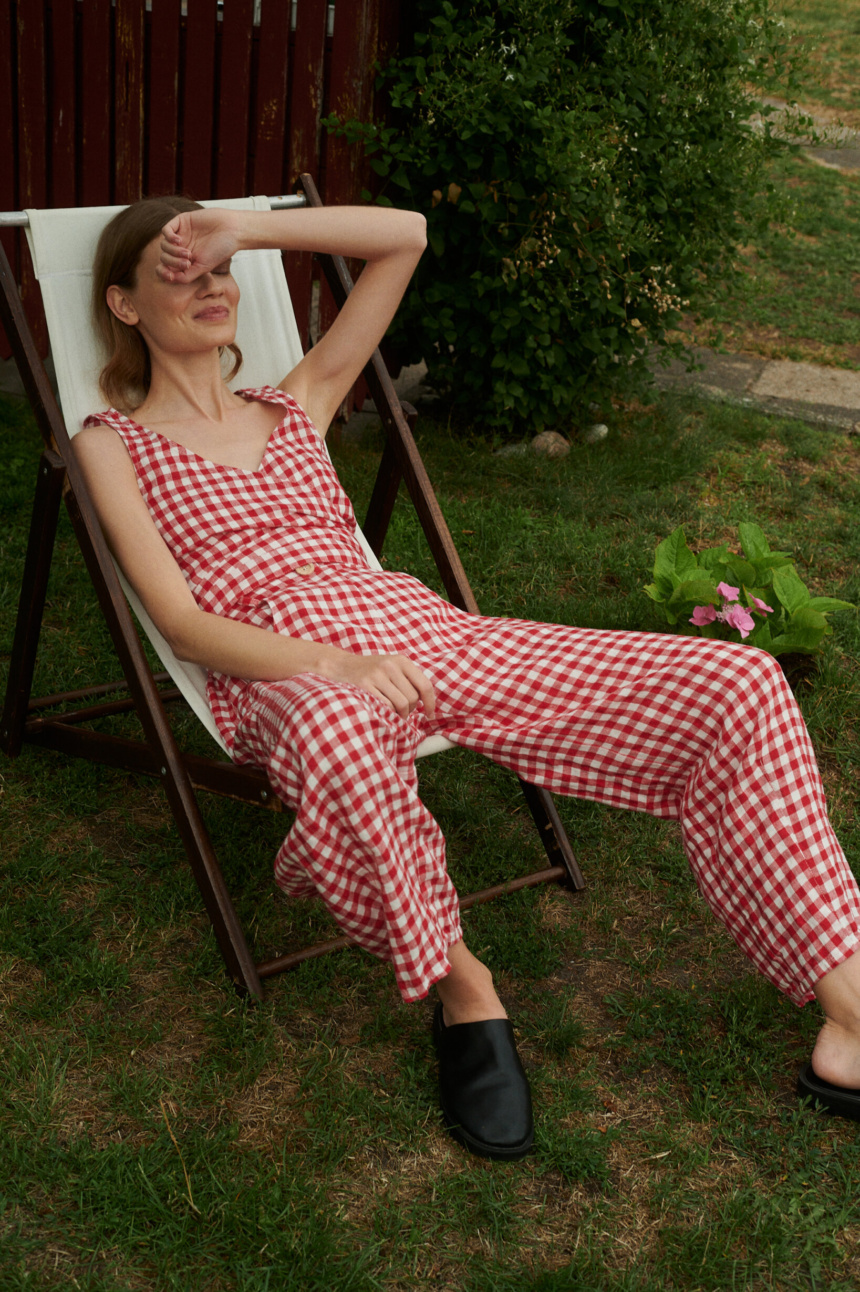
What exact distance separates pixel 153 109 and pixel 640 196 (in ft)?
6.30

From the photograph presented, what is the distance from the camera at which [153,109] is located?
4.62 m

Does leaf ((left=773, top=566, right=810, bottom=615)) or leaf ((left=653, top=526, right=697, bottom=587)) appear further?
leaf ((left=653, top=526, right=697, bottom=587))

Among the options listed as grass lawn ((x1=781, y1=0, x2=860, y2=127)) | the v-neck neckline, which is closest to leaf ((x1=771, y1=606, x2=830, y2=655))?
the v-neck neckline

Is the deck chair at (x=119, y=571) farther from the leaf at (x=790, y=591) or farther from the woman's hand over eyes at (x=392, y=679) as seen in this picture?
the leaf at (x=790, y=591)

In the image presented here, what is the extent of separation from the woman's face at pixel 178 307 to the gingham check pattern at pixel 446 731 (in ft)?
0.68

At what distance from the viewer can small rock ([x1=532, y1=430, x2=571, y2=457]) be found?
15.6ft

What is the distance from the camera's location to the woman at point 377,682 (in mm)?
1957

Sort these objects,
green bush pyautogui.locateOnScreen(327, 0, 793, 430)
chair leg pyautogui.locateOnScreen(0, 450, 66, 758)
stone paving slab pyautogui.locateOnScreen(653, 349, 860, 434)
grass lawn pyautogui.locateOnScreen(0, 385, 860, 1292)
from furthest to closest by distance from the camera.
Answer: stone paving slab pyautogui.locateOnScreen(653, 349, 860, 434)
green bush pyautogui.locateOnScreen(327, 0, 793, 430)
chair leg pyautogui.locateOnScreen(0, 450, 66, 758)
grass lawn pyautogui.locateOnScreen(0, 385, 860, 1292)

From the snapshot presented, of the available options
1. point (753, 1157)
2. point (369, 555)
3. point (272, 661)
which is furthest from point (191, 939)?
point (753, 1157)

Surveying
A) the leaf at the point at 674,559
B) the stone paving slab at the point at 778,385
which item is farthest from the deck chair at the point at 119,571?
the stone paving slab at the point at 778,385

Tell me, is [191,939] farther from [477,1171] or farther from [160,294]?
[160,294]

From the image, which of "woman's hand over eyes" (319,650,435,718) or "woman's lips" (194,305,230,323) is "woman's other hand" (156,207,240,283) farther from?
"woman's hand over eyes" (319,650,435,718)

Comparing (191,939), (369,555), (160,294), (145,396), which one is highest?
(160,294)

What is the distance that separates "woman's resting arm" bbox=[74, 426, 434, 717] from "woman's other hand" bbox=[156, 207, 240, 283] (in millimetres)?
364
